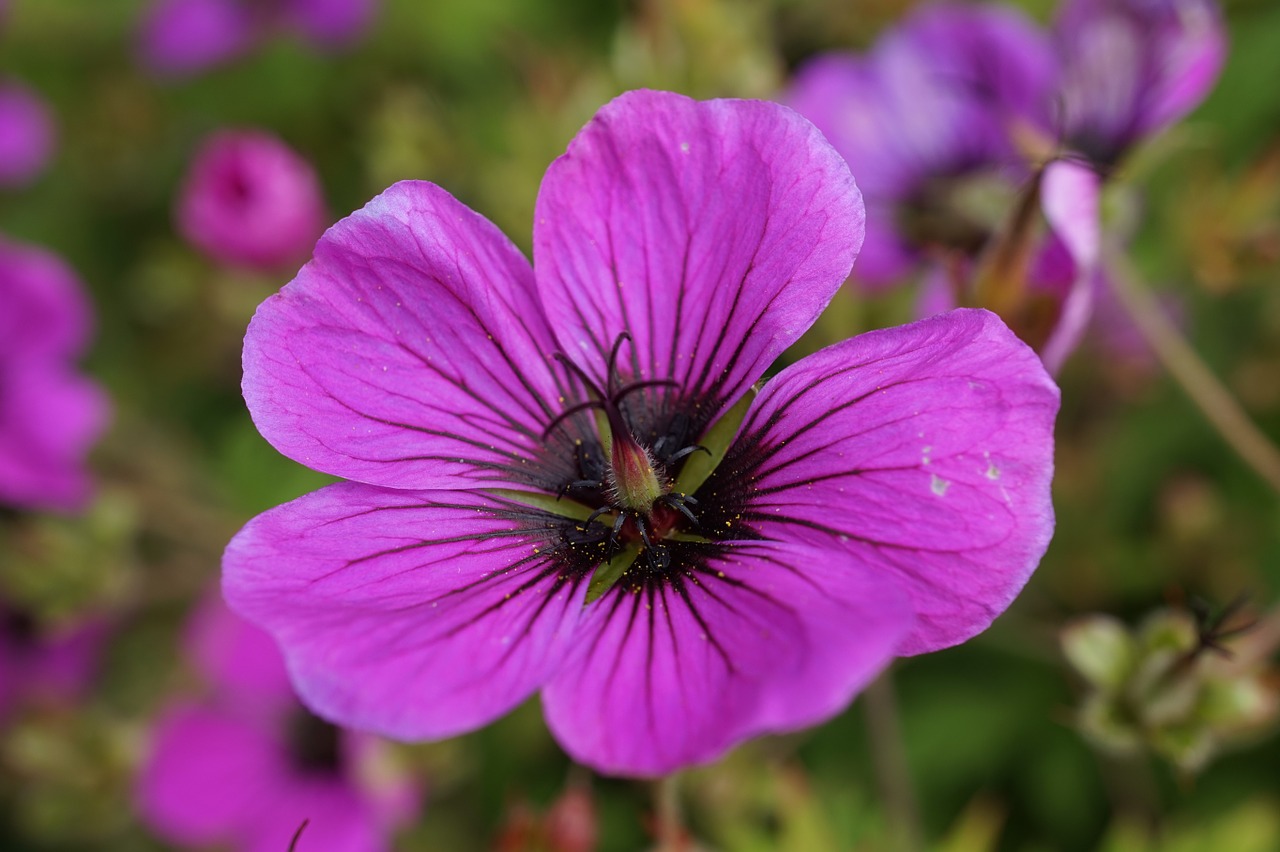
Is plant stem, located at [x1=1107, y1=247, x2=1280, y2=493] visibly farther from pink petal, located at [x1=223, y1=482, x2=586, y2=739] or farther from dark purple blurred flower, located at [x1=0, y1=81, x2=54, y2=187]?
dark purple blurred flower, located at [x1=0, y1=81, x2=54, y2=187]

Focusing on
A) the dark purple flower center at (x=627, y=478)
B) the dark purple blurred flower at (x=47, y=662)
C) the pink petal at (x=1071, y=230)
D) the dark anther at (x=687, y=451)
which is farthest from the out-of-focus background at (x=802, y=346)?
the dark anther at (x=687, y=451)

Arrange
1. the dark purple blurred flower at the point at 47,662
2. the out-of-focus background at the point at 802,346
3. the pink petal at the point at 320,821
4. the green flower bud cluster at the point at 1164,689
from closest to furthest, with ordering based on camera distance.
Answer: the green flower bud cluster at the point at 1164,689, the pink petal at the point at 320,821, the out-of-focus background at the point at 802,346, the dark purple blurred flower at the point at 47,662

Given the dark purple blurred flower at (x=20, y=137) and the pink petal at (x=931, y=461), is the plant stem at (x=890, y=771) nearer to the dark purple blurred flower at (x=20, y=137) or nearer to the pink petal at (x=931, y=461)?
the pink petal at (x=931, y=461)

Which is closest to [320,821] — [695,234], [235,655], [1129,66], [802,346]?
[235,655]

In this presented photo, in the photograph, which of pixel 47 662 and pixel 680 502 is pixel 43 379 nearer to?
pixel 47 662

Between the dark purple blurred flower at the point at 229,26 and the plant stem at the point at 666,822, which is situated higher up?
the dark purple blurred flower at the point at 229,26
